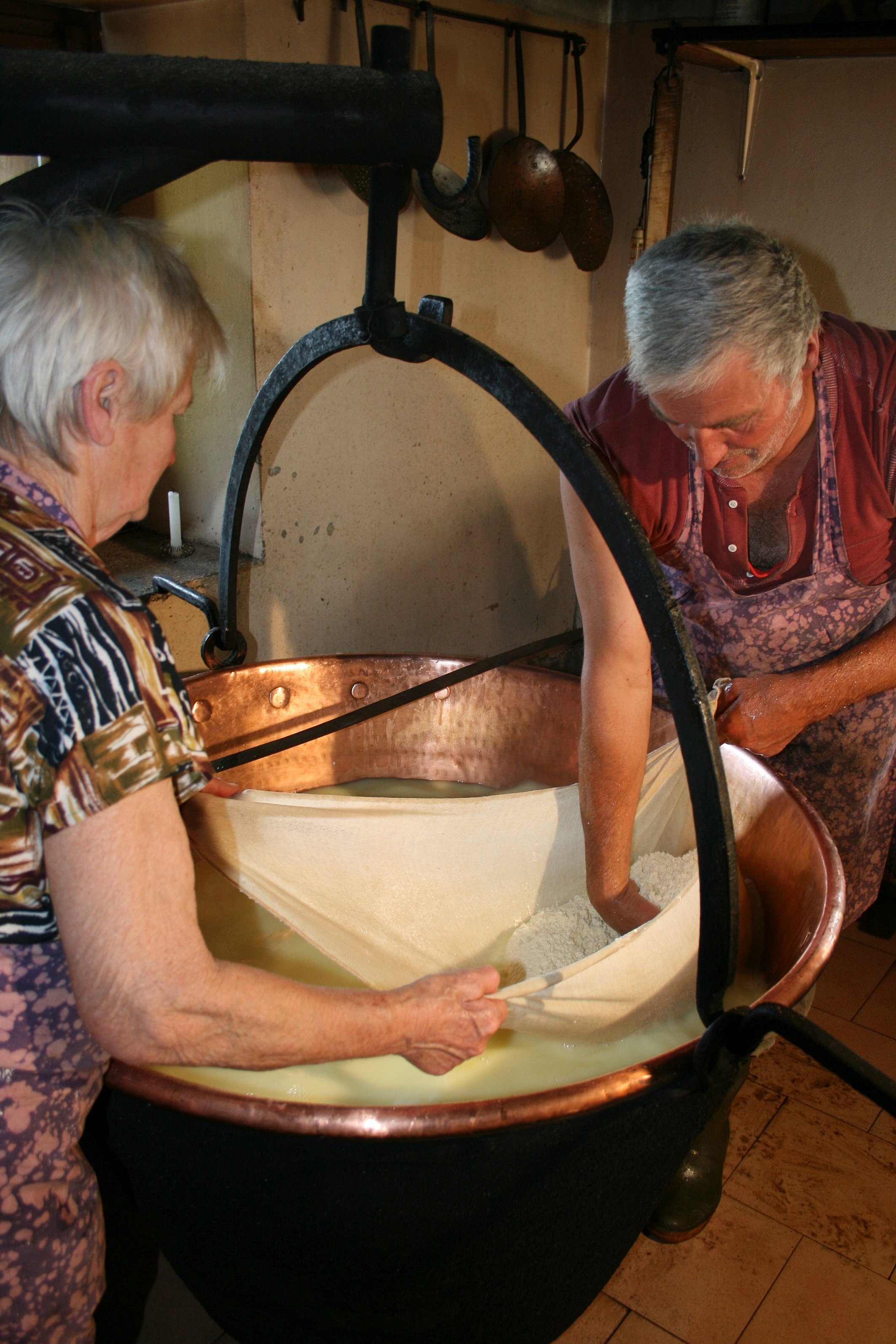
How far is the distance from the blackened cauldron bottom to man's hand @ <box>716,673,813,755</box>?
567 mm

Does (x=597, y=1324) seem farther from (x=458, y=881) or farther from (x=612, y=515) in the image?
(x=612, y=515)

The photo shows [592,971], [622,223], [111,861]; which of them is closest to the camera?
[111,861]

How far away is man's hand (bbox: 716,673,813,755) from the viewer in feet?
4.56

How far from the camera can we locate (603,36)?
9.34 ft

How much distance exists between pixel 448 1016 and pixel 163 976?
0.27m

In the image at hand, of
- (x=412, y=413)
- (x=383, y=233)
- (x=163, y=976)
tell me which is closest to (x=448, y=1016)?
(x=163, y=976)

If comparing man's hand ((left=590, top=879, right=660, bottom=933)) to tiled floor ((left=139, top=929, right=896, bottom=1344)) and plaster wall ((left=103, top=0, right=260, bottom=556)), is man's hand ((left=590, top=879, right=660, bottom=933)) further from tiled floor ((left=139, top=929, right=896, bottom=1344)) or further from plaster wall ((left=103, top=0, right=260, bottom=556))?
plaster wall ((left=103, top=0, right=260, bottom=556))

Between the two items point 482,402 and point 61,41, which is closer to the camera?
point 61,41

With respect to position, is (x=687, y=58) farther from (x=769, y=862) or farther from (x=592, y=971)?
(x=592, y=971)

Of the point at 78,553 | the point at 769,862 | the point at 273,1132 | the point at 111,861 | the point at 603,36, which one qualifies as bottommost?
the point at 769,862

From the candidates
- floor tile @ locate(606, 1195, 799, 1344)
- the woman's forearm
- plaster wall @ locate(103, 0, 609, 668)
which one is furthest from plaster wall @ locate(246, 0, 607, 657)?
the woman's forearm

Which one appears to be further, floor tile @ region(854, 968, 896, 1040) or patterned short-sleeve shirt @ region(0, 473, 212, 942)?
floor tile @ region(854, 968, 896, 1040)

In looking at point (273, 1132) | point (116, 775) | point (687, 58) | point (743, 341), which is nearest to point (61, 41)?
point (687, 58)

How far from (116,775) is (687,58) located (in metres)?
2.52
